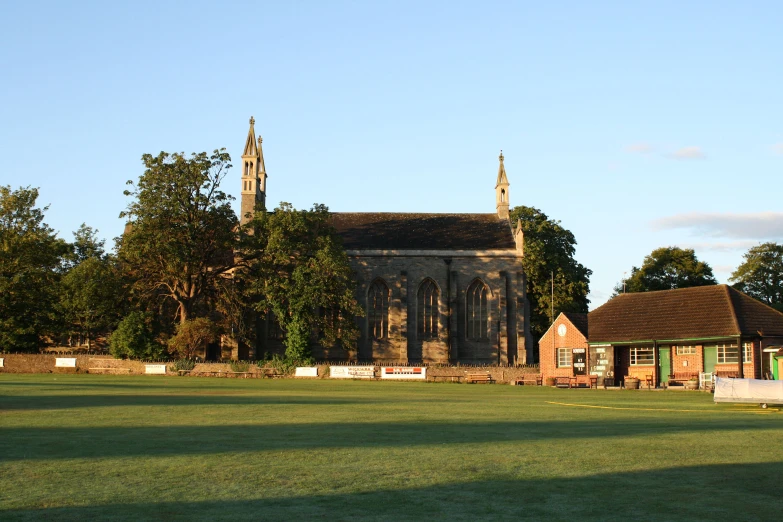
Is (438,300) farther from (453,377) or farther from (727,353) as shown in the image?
(727,353)

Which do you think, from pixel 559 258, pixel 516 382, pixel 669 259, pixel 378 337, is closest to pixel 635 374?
pixel 516 382

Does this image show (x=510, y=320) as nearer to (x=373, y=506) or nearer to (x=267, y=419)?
(x=267, y=419)

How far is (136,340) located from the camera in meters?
58.4

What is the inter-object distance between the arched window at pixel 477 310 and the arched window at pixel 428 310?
2.89m

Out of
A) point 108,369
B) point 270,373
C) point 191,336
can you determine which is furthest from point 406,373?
point 108,369

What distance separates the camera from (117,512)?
377 inches

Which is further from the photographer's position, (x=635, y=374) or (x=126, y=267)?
(x=126, y=267)

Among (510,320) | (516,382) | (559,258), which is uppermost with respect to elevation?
(559,258)

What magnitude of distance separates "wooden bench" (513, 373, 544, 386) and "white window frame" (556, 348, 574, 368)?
1.64m

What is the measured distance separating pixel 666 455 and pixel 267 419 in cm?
1053

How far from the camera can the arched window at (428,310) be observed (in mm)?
72312

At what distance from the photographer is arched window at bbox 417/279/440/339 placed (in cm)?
7231

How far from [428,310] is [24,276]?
109 feet

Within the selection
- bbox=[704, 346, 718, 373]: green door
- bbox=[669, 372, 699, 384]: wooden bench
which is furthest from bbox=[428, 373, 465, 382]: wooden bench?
bbox=[704, 346, 718, 373]: green door
